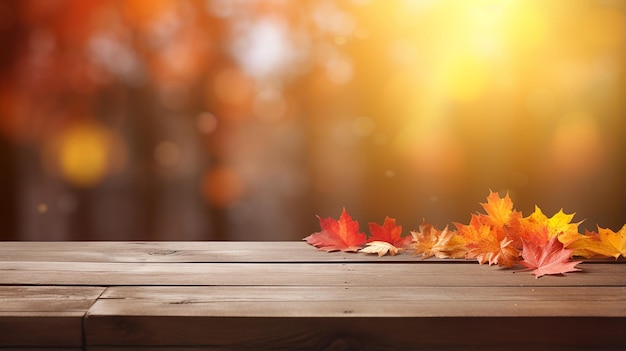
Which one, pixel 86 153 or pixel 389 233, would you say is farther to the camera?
pixel 86 153

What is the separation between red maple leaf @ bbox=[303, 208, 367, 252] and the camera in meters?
1.03

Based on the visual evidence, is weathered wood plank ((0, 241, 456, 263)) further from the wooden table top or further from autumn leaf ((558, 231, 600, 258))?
autumn leaf ((558, 231, 600, 258))

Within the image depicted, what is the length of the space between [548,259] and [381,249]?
26 centimetres

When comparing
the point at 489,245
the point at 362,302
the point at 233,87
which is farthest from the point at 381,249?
the point at 233,87

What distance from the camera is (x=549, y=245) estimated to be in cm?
88

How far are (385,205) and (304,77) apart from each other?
1.87 ft

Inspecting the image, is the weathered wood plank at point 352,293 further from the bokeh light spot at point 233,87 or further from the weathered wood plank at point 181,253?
the bokeh light spot at point 233,87

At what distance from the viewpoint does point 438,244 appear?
98 centimetres

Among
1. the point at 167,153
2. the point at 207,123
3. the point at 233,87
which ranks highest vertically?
the point at 233,87

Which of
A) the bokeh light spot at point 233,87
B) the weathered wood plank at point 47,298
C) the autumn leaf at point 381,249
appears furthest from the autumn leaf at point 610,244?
the bokeh light spot at point 233,87
